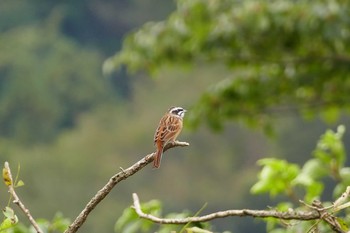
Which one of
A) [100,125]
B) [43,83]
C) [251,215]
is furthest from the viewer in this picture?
[43,83]

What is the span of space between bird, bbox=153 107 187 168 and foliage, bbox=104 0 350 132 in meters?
8.22

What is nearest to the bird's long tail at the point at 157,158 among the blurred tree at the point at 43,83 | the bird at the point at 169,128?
the bird at the point at 169,128

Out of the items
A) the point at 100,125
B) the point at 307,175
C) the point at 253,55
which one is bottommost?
the point at 307,175

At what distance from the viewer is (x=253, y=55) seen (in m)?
12.8

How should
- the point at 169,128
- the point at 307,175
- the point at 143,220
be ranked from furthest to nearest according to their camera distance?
the point at 307,175 → the point at 169,128 → the point at 143,220

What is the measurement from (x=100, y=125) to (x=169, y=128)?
161 feet

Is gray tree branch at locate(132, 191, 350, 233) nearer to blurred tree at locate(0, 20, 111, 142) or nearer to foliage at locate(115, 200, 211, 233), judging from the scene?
foliage at locate(115, 200, 211, 233)

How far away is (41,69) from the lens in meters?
54.6

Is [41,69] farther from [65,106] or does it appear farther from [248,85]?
[248,85]

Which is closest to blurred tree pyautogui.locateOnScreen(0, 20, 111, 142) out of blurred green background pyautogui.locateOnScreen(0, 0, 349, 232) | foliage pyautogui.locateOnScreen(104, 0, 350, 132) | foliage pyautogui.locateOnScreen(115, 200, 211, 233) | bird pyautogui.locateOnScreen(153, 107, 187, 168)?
blurred green background pyautogui.locateOnScreen(0, 0, 349, 232)

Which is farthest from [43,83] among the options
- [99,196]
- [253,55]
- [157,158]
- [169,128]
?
[99,196]

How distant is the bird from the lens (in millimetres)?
2758

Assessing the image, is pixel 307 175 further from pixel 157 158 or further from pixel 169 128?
pixel 157 158

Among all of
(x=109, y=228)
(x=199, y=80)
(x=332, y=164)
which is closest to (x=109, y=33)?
(x=199, y=80)
